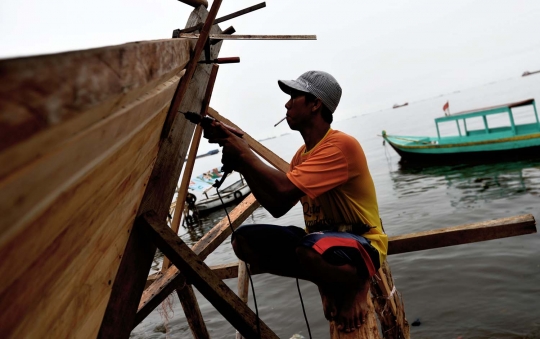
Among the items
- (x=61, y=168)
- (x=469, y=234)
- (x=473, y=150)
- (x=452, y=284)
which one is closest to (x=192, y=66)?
(x=61, y=168)

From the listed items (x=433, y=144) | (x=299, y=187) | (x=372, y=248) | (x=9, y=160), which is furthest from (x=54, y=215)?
(x=433, y=144)

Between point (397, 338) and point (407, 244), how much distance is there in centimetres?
116

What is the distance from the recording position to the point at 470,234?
128 inches

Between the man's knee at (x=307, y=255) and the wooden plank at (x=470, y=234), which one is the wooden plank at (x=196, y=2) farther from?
the wooden plank at (x=470, y=234)

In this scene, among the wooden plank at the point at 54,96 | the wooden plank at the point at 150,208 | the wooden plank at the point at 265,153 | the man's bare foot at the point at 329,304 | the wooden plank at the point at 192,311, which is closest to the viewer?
the wooden plank at the point at 54,96

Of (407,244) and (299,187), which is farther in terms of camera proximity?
(407,244)

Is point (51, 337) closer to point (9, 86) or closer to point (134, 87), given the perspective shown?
point (134, 87)

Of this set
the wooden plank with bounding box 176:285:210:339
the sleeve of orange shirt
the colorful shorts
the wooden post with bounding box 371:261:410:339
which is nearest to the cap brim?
the sleeve of orange shirt

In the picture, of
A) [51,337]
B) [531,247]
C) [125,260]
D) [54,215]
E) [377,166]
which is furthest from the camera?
[377,166]

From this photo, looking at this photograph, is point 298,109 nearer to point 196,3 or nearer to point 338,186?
point 338,186

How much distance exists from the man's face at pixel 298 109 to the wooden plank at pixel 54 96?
1870mm

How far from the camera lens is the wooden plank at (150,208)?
1693 mm

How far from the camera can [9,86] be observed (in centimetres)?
35

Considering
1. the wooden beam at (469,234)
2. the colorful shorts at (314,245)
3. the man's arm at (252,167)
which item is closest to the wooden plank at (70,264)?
the man's arm at (252,167)
